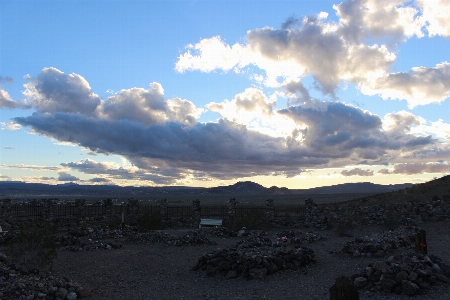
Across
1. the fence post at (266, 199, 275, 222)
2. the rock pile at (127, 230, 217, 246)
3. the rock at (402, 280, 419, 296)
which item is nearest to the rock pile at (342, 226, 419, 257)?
the rock at (402, 280, 419, 296)

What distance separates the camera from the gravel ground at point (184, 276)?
10484 millimetres

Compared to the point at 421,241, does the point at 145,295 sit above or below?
below

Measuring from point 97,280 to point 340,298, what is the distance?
8943mm

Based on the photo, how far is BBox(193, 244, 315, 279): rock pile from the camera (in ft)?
39.8

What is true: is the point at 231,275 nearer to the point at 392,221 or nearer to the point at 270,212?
the point at 392,221

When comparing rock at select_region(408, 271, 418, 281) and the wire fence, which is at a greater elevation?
the wire fence

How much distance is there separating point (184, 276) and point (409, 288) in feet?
22.0

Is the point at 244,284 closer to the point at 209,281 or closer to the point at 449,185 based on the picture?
the point at 209,281

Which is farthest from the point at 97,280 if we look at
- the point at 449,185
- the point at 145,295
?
the point at 449,185

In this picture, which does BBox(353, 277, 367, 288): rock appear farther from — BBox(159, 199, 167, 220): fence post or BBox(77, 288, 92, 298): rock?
BBox(159, 199, 167, 220): fence post

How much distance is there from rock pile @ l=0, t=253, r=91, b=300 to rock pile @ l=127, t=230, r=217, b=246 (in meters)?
8.64

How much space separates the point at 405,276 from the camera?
971 cm

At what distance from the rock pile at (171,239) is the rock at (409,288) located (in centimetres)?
1147

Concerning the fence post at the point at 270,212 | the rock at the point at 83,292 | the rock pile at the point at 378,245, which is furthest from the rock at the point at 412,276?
the fence post at the point at 270,212
